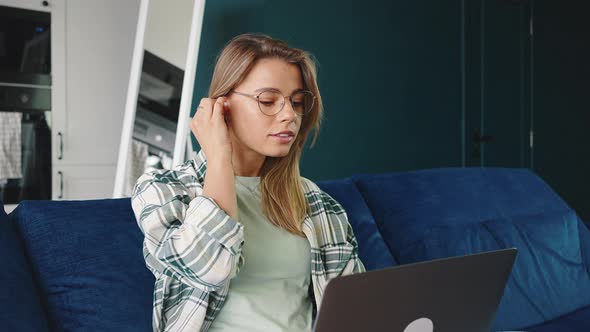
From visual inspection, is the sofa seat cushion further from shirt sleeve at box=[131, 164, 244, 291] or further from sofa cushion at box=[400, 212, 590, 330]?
shirt sleeve at box=[131, 164, 244, 291]

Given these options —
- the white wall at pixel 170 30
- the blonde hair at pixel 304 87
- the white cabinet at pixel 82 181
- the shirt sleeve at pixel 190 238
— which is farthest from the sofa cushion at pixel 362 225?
the white cabinet at pixel 82 181

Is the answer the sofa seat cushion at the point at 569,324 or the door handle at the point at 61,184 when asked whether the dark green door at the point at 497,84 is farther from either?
the door handle at the point at 61,184

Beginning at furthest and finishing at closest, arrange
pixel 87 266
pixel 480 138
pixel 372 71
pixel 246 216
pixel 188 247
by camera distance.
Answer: pixel 480 138 → pixel 372 71 → pixel 246 216 → pixel 87 266 → pixel 188 247

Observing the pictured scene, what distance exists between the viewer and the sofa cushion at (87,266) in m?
1.16

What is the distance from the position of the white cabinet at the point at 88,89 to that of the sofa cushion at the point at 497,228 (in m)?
2.43

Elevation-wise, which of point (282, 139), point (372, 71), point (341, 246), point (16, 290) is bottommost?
point (16, 290)

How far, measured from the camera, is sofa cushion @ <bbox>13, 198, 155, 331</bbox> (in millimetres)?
1155

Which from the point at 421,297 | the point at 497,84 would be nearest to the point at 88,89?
the point at 421,297

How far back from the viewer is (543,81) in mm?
5703

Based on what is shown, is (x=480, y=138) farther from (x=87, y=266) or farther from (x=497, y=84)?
(x=87, y=266)

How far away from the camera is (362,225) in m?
1.82

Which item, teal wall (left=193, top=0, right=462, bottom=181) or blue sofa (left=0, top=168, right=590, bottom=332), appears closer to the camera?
blue sofa (left=0, top=168, right=590, bottom=332)

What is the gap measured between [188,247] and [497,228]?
1.41 metres

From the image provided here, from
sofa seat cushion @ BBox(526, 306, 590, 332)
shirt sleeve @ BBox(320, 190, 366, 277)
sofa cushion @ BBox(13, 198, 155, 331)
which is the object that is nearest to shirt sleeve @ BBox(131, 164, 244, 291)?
sofa cushion @ BBox(13, 198, 155, 331)
